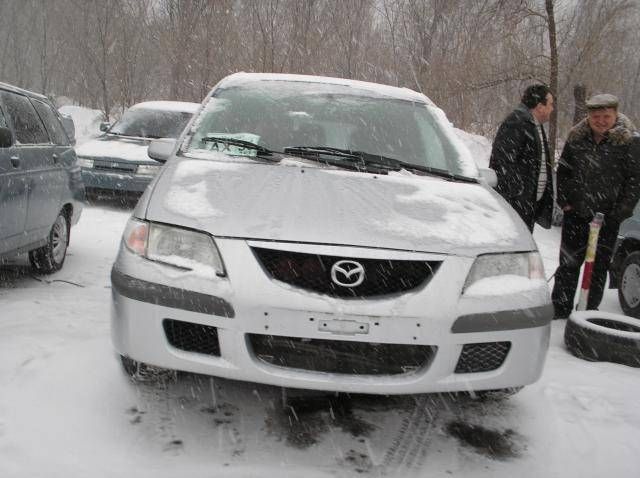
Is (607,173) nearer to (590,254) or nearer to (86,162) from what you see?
(590,254)

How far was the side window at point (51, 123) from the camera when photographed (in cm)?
568

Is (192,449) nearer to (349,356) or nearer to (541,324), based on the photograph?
(349,356)

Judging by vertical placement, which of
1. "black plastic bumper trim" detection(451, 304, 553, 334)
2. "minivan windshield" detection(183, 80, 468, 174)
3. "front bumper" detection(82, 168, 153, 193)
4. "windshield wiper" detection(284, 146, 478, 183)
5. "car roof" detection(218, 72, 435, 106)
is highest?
"car roof" detection(218, 72, 435, 106)

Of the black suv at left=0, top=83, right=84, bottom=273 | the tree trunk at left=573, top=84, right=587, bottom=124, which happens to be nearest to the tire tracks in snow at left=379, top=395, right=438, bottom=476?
the black suv at left=0, top=83, right=84, bottom=273

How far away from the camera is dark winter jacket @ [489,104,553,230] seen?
16.2ft

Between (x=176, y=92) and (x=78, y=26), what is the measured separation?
891 cm

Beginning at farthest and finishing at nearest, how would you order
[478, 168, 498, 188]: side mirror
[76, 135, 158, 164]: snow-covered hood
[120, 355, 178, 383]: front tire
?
[76, 135, 158, 164]: snow-covered hood, [478, 168, 498, 188]: side mirror, [120, 355, 178, 383]: front tire

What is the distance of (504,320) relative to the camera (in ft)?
8.77

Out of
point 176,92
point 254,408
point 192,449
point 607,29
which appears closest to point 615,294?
point 254,408

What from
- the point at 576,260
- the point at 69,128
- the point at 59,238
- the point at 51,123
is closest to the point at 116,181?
the point at 51,123

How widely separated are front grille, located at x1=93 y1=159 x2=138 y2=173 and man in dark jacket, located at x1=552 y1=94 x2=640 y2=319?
6.23 metres

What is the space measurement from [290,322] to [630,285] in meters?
4.33

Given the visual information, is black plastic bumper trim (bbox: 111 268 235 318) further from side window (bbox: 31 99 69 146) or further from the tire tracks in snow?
side window (bbox: 31 99 69 146)

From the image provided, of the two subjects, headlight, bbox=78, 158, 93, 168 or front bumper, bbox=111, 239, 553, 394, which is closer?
front bumper, bbox=111, 239, 553, 394
